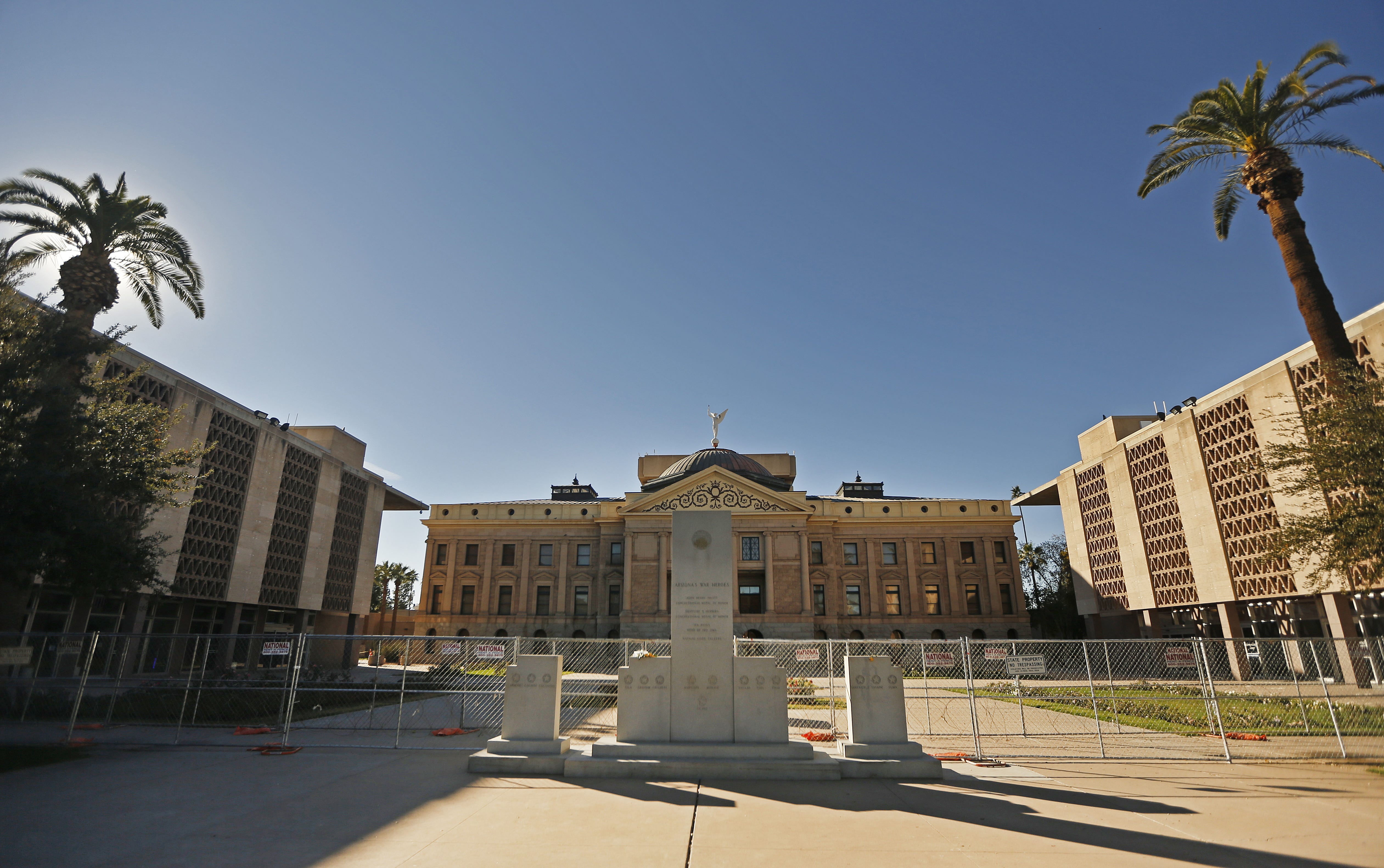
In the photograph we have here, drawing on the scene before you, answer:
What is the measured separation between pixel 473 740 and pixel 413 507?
43.2 metres

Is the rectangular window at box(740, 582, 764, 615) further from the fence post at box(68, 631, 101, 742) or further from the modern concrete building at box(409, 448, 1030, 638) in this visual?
the fence post at box(68, 631, 101, 742)

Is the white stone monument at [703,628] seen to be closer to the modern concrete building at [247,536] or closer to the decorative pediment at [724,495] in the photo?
the modern concrete building at [247,536]

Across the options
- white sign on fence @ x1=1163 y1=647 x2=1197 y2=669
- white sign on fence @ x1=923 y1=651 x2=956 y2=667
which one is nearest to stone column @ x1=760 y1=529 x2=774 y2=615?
white sign on fence @ x1=1163 y1=647 x2=1197 y2=669

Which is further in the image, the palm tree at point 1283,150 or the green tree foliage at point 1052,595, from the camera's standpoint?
the green tree foliage at point 1052,595

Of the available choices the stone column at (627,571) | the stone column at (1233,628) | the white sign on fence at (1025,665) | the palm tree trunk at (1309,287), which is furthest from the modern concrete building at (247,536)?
the stone column at (1233,628)

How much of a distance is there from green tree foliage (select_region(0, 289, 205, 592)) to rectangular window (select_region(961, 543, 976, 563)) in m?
51.2

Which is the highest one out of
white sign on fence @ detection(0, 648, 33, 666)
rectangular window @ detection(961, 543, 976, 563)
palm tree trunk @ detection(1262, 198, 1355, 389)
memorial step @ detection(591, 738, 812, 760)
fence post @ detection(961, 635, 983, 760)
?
palm tree trunk @ detection(1262, 198, 1355, 389)

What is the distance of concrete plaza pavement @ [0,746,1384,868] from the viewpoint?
7.08 metres

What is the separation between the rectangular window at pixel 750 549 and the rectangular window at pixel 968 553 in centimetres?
1655

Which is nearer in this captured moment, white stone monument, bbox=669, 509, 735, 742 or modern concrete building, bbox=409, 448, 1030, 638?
white stone monument, bbox=669, 509, 735, 742

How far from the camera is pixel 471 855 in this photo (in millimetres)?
7082

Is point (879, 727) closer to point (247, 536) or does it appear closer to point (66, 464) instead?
point (66, 464)

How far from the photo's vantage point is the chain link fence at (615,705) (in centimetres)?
1405

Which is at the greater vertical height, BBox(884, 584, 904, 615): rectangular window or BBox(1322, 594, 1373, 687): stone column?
BBox(884, 584, 904, 615): rectangular window
